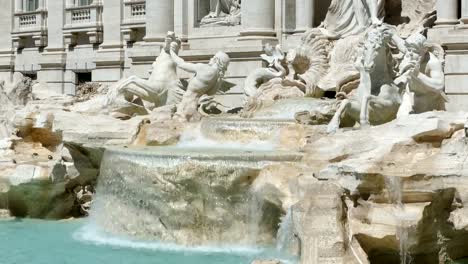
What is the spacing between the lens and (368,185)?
988cm

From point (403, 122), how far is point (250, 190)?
2353 millimetres

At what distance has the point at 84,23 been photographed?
23844 millimetres

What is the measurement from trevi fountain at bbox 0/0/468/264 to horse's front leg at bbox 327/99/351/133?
18 millimetres

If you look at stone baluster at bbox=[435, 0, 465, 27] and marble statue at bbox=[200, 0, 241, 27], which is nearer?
stone baluster at bbox=[435, 0, 465, 27]

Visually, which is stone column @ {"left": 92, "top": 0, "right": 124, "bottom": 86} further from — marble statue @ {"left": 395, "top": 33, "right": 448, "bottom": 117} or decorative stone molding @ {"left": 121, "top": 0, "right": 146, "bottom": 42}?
marble statue @ {"left": 395, "top": 33, "right": 448, "bottom": 117}

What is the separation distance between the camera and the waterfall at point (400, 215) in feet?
31.2

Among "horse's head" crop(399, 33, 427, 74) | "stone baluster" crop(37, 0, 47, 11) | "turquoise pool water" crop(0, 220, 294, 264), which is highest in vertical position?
"stone baluster" crop(37, 0, 47, 11)

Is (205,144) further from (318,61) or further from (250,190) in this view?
(318,61)

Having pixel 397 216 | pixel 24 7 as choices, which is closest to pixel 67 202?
pixel 397 216

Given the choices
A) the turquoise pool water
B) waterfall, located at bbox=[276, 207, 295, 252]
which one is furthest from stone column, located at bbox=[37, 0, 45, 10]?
waterfall, located at bbox=[276, 207, 295, 252]

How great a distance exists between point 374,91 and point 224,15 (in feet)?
23.2

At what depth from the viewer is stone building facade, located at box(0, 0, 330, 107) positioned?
59.6 feet

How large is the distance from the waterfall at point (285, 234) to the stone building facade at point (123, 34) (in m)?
7.41

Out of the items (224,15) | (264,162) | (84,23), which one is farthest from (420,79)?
(84,23)
